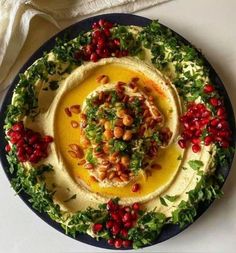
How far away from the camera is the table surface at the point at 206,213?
101 inches

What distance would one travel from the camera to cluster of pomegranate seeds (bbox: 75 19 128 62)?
2.48m

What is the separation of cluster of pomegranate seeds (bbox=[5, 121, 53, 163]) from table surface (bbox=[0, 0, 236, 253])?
211mm

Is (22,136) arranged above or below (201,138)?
above

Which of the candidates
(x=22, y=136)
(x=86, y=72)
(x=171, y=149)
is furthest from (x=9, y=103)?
(x=171, y=149)

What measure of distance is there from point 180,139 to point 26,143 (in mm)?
594

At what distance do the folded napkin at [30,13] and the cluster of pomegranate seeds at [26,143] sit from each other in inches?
9.4

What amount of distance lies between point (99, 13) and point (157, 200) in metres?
0.80

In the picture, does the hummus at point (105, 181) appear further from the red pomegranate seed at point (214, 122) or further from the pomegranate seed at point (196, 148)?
the red pomegranate seed at point (214, 122)

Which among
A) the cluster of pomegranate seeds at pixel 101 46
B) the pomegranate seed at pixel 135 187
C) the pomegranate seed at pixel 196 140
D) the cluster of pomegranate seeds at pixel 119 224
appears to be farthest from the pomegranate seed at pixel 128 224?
the cluster of pomegranate seeds at pixel 101 46

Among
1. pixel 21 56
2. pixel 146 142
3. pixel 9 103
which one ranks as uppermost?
pixel 21 56

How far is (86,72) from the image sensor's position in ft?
8.18

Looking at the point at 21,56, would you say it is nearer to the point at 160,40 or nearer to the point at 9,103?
the point at 9,103

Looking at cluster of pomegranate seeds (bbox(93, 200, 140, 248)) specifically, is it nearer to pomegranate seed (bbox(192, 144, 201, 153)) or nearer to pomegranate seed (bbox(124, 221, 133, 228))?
pomegranate seed (bbox(124, 221, 133, 228))

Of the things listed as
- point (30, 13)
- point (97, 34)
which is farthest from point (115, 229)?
point (30, 13)
